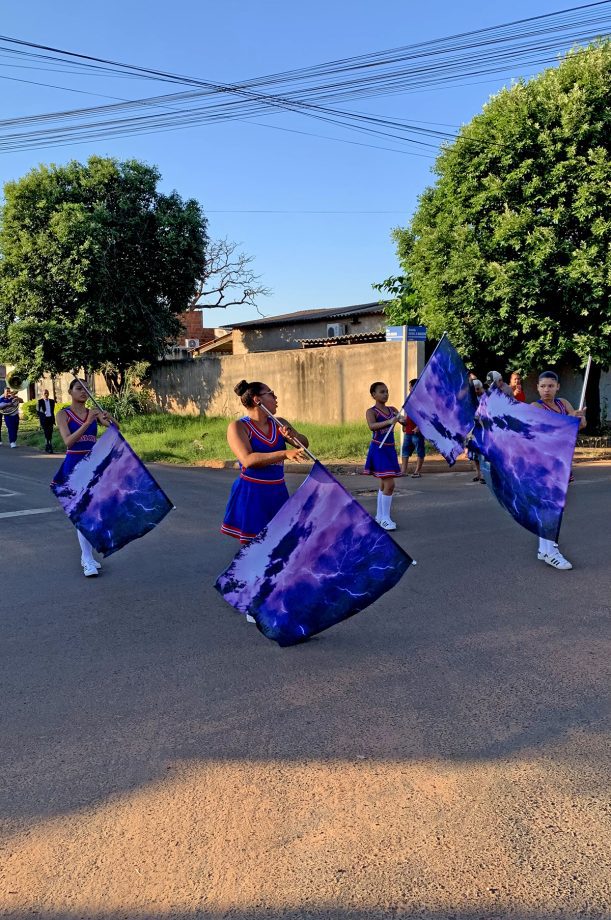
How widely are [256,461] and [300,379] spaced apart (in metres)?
15.5

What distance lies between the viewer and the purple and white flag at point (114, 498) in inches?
262

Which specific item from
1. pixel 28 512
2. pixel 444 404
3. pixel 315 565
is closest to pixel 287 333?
pixel 28 512

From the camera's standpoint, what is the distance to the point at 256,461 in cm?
518

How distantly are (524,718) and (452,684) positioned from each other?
527 millimetres

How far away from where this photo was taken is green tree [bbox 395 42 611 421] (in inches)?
599

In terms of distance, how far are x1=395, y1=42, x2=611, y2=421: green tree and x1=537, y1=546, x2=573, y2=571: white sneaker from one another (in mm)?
9776

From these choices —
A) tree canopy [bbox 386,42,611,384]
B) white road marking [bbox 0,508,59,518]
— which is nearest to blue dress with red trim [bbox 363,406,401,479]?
white road marking [bbox 0,508,59,518]

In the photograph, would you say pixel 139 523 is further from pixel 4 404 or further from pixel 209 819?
pixel 4 404

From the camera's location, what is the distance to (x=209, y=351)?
37.8m

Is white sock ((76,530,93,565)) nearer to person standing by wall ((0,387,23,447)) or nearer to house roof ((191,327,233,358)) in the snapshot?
person standing by wall ((0,387,23,447))

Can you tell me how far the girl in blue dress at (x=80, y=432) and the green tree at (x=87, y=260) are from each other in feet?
50.9

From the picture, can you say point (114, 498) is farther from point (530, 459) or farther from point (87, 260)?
point (87, 260)

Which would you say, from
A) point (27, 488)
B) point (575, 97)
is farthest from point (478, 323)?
point (27, 488)

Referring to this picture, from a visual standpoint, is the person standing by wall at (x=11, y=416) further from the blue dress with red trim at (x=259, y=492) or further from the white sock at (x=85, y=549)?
the blue dress with red trim at (x=259, y=492)
